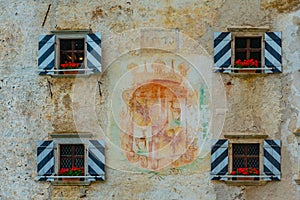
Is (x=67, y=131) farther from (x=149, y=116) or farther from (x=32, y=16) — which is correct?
(x=32, y=16)

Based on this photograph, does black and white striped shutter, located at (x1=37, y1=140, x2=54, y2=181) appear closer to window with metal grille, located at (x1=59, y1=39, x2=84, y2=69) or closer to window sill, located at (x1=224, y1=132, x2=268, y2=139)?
window with metal grille, located at (x1=59, y1=39, x2=84, y2=69)

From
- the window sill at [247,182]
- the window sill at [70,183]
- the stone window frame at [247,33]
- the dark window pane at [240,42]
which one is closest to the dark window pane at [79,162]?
the window sill at [70,183]

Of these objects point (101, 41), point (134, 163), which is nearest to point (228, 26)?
point (101, 41)

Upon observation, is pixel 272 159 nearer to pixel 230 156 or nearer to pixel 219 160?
pixel 230 156

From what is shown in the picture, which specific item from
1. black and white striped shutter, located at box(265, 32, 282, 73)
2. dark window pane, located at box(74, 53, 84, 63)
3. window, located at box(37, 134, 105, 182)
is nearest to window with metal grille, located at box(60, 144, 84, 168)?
window, located at box(37, 134, 105, 182)

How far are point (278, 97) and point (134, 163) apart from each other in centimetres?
320

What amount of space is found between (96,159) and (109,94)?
4.44 ft

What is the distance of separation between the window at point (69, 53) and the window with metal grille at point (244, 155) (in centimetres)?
322

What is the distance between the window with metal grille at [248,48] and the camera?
1247 centimetres

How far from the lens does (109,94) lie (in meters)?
12.6

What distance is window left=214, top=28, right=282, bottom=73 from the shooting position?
12.3 metres

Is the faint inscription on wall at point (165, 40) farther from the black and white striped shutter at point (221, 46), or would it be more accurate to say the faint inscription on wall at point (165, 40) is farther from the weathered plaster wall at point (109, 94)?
the black and white striped shutter at point (221, 46)

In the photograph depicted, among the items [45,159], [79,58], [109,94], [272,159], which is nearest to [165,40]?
[109,94]

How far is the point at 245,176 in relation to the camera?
39.5ft
